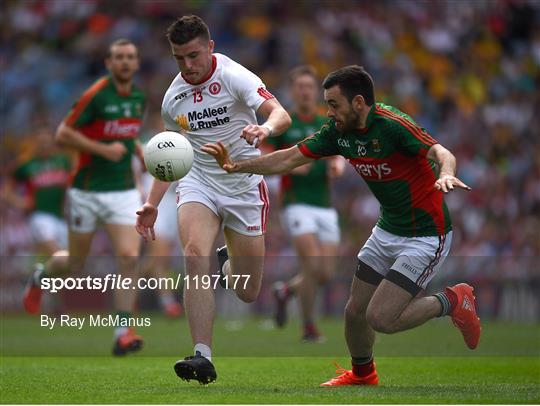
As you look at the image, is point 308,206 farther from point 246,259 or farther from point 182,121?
point 182,121

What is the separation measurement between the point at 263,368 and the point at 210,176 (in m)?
2.14

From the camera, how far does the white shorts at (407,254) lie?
8195 millimetres

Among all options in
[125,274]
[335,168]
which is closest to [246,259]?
[125,274]

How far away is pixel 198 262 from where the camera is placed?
27.5ft

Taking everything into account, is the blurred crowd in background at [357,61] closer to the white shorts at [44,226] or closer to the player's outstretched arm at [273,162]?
the white shorts at [44,226]

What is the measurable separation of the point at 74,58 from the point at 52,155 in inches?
320

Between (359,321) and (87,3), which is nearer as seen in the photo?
(359,321)

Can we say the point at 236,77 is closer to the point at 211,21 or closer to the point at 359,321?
the point at 359,321

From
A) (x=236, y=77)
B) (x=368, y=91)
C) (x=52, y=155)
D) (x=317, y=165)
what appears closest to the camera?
(x=368, y=91)

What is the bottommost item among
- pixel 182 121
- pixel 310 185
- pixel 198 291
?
pixel 198 291

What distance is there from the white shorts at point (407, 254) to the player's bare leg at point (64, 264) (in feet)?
15.7

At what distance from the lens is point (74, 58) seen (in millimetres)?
24984

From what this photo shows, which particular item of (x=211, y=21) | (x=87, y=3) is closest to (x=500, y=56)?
(x=211, y=21)

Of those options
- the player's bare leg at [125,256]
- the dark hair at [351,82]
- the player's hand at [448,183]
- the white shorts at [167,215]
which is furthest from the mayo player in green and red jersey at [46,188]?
the player's hand at [448,183]
